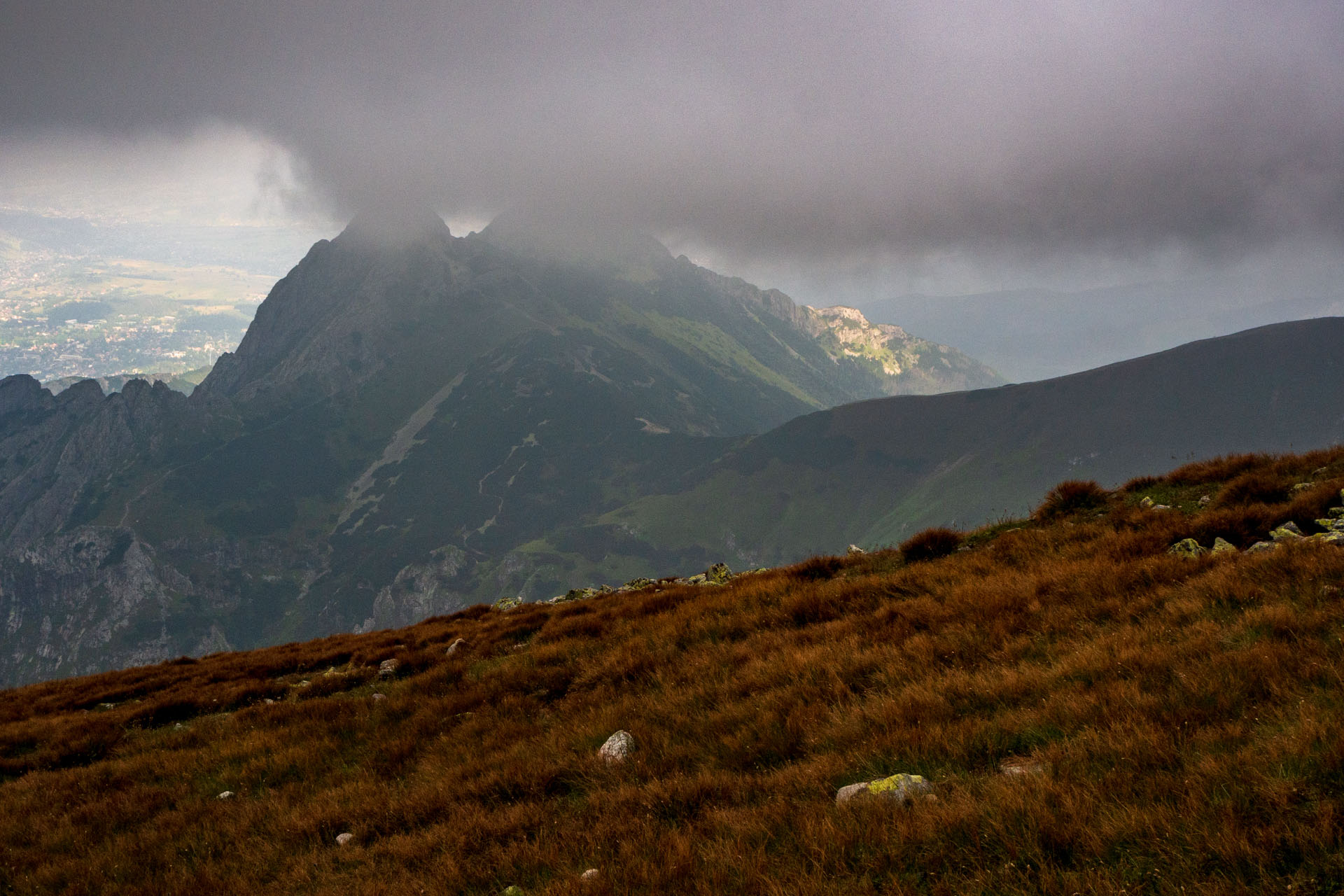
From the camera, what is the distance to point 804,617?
11.2 m

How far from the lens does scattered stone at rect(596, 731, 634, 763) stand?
24.9 ft

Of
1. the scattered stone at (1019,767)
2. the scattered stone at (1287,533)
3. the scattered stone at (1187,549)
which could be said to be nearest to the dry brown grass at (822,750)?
the scattered stone at (1019,767)

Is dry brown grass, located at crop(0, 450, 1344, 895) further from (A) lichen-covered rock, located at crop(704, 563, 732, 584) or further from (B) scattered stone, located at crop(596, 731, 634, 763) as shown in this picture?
(A) lichen-covered rock, located at crop(704, 563, 732, 584)

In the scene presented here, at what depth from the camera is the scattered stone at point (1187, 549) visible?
9.23 meters

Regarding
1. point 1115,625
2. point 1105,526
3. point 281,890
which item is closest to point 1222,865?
point 1115,625

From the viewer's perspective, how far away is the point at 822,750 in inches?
259

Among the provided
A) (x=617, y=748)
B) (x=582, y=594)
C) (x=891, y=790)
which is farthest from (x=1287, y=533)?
(x=582, y=594)

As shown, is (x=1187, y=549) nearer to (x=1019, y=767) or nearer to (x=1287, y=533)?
(x=1287, y=533)

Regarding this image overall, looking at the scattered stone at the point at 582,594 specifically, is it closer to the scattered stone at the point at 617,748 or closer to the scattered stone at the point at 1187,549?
the scattered stone at the point at 617,748

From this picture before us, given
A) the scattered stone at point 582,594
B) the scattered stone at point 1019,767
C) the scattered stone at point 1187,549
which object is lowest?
the scattered stone at point 582,594

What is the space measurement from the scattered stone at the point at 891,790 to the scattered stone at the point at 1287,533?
717cm

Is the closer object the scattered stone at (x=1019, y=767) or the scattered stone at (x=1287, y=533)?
the scattered stone at (x=1019, y=767)

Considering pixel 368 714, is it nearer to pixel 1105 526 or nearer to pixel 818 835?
pixel 818 835

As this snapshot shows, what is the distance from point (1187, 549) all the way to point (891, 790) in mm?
7915
